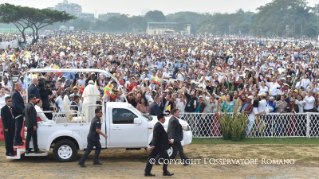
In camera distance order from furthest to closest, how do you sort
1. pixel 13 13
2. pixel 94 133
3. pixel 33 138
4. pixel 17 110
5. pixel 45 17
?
pixel 45 17
pixel 13 13
pixel 17 110
pixel 33 138
pixel 94 133

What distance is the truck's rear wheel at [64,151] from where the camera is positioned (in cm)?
1216

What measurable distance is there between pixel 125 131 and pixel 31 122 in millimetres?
2222

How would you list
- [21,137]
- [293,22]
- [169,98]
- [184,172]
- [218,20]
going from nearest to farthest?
[184,172], [21,137], [169,98], [293,22], [218,20]

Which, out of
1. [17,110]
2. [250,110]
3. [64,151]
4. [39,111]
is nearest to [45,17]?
[250,110]

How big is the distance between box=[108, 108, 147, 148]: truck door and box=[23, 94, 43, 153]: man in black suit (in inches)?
69.2

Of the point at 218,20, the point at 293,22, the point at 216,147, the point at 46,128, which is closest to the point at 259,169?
the point at 216,147

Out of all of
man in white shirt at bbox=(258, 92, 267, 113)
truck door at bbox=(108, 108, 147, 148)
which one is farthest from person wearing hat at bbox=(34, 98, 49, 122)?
man in white shirt at bbox=(258, 92, 267, 113)

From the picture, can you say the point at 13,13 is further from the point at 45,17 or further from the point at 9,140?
the point at 9,140

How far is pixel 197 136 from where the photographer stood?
52.0 ft

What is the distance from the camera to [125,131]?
12.3 meters

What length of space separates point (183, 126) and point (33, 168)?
12.3 feet

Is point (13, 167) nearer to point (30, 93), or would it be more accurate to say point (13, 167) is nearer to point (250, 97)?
point (30, 93)

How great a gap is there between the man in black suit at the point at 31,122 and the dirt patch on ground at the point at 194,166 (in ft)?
1.64

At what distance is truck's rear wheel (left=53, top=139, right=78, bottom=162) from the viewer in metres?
12.2
